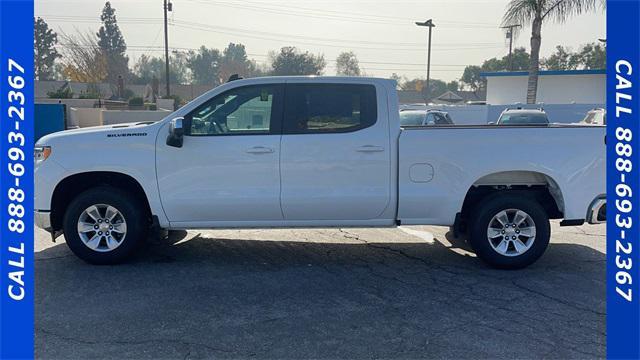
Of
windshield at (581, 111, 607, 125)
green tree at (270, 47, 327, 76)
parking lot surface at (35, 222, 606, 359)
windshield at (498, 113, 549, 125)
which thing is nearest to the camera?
parking lot surface at (35, 222, 606, 359)

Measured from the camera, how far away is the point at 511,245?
19.2 feet

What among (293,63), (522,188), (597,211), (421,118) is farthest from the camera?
(293,63)

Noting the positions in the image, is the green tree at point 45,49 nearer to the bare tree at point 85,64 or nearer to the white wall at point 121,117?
the bare tree at point 85,64

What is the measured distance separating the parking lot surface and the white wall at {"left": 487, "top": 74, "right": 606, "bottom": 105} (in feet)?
120

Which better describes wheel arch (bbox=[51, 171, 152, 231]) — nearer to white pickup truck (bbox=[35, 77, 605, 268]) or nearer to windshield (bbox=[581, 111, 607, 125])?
white pickup truck (bbox=[35, 77, 605, 268])

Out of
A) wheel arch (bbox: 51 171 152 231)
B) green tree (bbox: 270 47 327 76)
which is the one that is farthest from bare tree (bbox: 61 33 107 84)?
wheel arch (bbox: 51 171 152 231)

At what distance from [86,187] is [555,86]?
4058 centimetres

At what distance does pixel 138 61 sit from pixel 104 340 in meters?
106

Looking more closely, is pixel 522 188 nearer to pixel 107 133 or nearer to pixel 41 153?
pixel 107 133

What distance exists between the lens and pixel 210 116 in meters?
5.75

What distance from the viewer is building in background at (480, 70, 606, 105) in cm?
3853

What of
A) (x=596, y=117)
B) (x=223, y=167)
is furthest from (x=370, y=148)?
(x=596, y=117)

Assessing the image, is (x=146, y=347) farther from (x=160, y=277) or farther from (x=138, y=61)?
(x=138, y=61)

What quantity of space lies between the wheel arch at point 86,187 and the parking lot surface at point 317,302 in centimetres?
59
